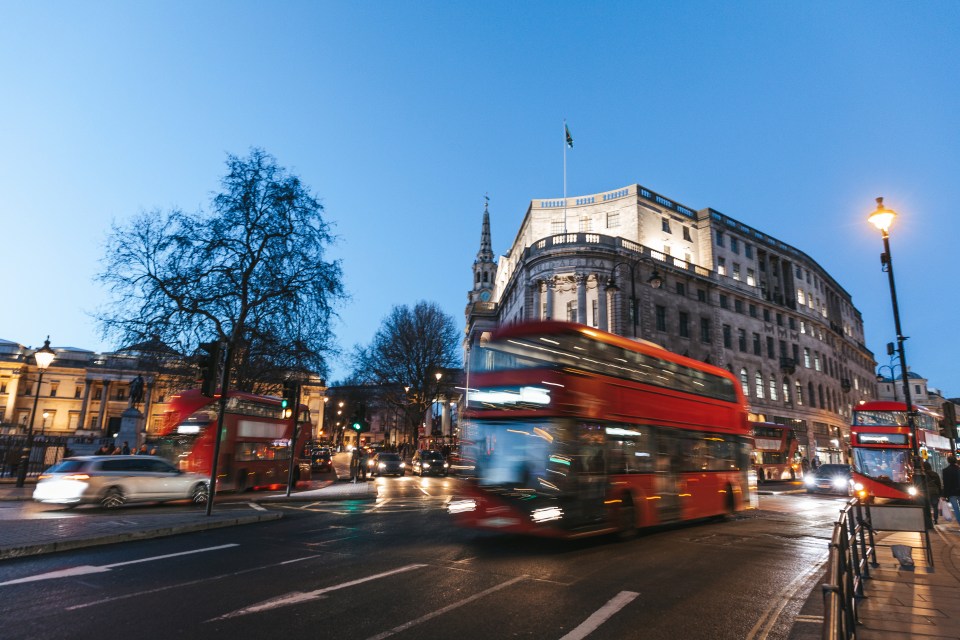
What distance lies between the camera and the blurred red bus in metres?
39.0

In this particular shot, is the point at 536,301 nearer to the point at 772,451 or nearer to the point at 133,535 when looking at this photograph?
the point at 772,451

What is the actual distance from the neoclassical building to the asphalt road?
3146 cm

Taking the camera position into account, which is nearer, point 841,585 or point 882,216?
point 841,585

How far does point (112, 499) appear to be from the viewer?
49.4 feet

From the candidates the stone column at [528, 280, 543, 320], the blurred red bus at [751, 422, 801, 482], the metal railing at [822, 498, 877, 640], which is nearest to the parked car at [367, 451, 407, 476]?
the stone column at [528, 280, 543, 320]

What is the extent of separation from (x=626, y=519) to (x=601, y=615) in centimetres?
583

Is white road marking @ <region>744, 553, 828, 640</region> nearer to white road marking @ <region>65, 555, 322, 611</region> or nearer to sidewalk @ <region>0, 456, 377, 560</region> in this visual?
white road marking @ <region>65, 555, 322, 611</region>

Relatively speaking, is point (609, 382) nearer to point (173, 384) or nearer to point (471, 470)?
point (471, 470)

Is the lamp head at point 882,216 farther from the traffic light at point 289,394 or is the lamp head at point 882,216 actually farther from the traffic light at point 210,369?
the traffic light at point 289,394

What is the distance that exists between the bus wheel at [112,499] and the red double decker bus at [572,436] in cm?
1069

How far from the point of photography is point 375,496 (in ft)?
68.8

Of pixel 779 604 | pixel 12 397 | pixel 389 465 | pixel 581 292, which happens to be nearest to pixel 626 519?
pixel 779 604

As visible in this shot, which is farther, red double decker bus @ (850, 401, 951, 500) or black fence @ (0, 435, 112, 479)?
black fence @ (0, 435, 112, 479)

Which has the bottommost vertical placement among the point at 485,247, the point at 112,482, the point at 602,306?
the point at 112,482
